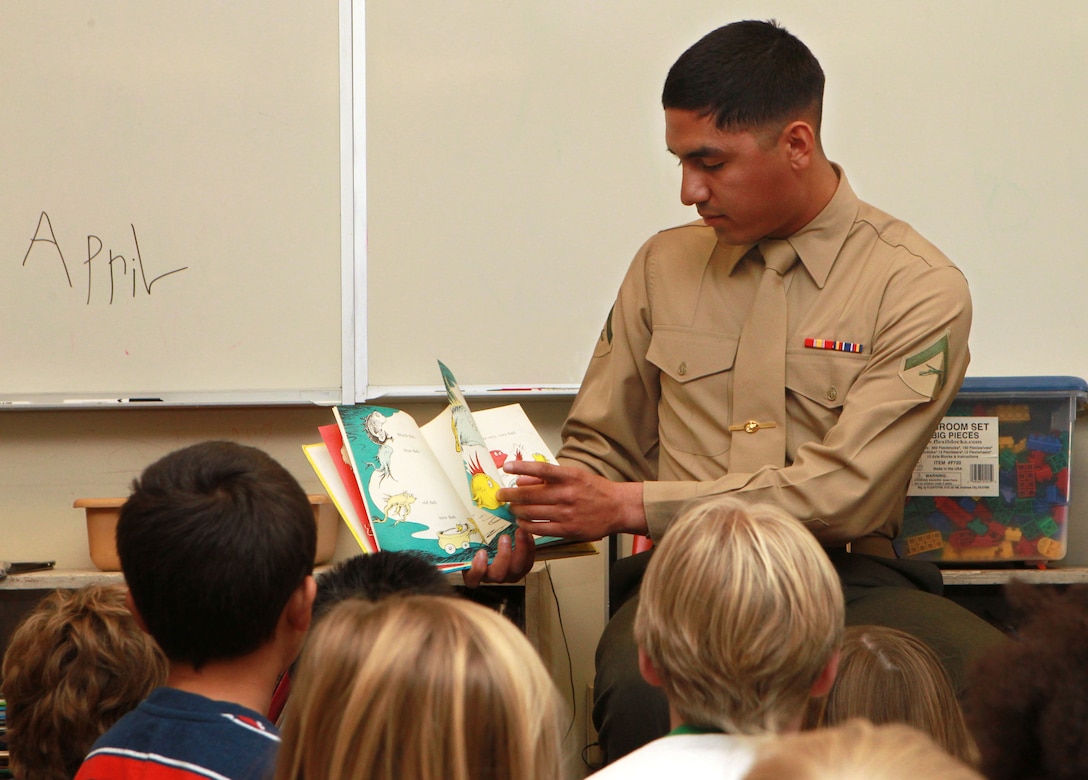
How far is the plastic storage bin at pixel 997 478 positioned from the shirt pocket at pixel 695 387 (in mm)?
629

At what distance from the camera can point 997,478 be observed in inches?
91.7

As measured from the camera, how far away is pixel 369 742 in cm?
87

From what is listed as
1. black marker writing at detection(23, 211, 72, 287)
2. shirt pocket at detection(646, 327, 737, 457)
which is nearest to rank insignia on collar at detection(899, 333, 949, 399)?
shirt pocket at detection(646, 327, 737, 457)

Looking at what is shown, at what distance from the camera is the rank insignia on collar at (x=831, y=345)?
1859 mm

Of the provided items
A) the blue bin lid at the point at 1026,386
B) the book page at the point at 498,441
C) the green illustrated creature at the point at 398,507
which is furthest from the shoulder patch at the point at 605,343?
the blue bin lid at the point at 1026,386

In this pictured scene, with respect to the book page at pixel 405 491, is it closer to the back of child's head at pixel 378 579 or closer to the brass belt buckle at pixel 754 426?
the back of child's head at pixel 378 579

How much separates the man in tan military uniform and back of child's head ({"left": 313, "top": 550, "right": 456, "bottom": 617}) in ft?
1.06

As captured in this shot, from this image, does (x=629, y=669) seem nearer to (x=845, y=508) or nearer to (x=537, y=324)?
(x=845, y=508)

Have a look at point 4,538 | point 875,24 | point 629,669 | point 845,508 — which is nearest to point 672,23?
point 875,24

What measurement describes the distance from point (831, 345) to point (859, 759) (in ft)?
4.32

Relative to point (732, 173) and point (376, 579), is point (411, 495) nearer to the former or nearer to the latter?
point (376, 579)

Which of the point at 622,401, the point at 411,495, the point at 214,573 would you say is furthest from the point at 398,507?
the point at 214,573

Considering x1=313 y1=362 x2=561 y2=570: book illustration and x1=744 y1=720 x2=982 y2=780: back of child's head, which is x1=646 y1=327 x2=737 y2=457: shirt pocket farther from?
x1=744 y1=720 x2=982 y2=780: back of child's head

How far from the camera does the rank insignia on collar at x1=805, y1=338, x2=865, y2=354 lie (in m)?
1.86
